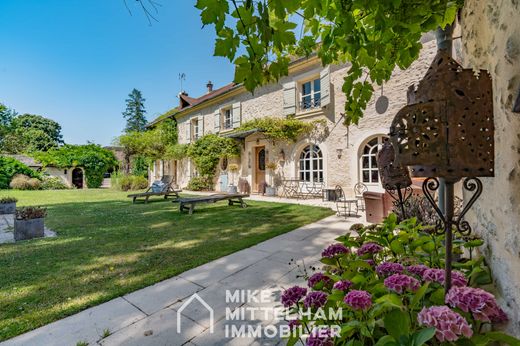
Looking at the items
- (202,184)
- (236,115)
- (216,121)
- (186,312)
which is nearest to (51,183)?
(202,184)

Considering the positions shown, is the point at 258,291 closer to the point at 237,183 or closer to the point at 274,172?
the point at 274,172

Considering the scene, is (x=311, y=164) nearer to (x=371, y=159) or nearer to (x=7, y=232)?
(x=371, y=159)

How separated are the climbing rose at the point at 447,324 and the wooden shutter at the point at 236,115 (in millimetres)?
12205

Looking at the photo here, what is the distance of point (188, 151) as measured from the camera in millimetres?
14562

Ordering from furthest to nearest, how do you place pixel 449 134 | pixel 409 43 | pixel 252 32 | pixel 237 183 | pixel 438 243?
pixel 237 183
pixel 409 43
pixel 438 243
pixel 252 32
pixel 449 134

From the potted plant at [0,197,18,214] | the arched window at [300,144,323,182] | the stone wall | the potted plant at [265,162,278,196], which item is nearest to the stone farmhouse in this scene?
the arched window at [300,144,323,182]

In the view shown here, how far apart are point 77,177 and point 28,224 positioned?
21209 mm

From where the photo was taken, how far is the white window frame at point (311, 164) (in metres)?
9.64

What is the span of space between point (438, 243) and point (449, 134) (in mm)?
1015

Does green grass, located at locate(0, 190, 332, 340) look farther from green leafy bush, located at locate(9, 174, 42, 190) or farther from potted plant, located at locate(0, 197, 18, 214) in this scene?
green leafy bush, located at locate(9, 174, 42, 190)

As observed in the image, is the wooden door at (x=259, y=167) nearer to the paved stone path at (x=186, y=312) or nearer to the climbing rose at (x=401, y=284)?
the paved stone path at (x=186, y=312)

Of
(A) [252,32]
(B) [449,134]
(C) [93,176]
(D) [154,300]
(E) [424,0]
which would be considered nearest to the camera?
(B) [449,134]

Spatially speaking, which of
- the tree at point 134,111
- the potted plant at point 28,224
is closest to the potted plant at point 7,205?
the potted plant at point 28,224

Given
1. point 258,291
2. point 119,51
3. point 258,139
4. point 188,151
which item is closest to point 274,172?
point 258,139
